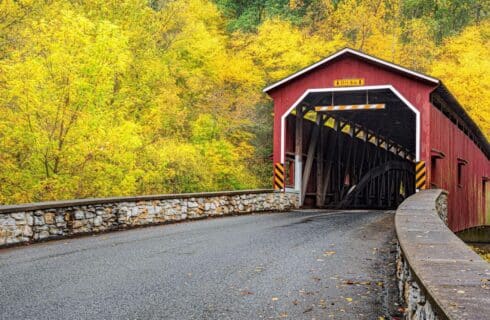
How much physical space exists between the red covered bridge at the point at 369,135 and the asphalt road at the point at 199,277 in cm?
801

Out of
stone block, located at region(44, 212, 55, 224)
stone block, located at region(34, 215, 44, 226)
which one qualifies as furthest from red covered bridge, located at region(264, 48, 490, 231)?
stone block, located at region(34, 215, 44, 226)

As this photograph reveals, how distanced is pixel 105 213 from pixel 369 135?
63.7 feet

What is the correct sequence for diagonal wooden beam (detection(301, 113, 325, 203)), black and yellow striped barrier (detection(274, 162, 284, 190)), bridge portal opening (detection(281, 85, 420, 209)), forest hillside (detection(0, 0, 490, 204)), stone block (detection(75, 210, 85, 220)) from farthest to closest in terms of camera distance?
1. diagonal wooden beam (detection(301, 113, 325, 203))
2. bridge portal opening (detection(281, 85, 420, 209))
3. black and yellow striped barrier (detection(274, 162, 284, 190))
4. forest hillside (detection(0, 0, 490, 204))
5. stone block (detection(75, 210, 85, 220))

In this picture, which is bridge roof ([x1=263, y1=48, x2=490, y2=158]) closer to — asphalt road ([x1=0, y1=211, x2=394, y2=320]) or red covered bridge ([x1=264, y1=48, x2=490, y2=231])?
red covered bridge ([x1=264, y1=48, x2=490, y2=231])

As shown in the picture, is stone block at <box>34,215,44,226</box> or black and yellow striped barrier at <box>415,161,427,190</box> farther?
black and yellow striped barrier at <box>415,161,427,190</box>

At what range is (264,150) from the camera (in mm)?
29156

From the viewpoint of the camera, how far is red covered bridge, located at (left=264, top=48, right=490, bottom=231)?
56.8 ft

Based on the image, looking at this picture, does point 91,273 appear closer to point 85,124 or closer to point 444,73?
point 85,124

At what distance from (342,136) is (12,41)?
45.5 feet

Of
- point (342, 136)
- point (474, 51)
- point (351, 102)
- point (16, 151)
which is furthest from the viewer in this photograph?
point (474, 51)

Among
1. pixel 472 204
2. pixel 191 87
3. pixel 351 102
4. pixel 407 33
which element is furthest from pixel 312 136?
pixel 407 33

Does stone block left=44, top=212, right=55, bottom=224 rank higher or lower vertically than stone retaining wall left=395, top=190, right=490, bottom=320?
lower

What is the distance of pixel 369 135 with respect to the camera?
A: 91.4 feet

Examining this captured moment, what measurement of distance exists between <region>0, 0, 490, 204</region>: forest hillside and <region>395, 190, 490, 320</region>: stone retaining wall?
11.7 m
